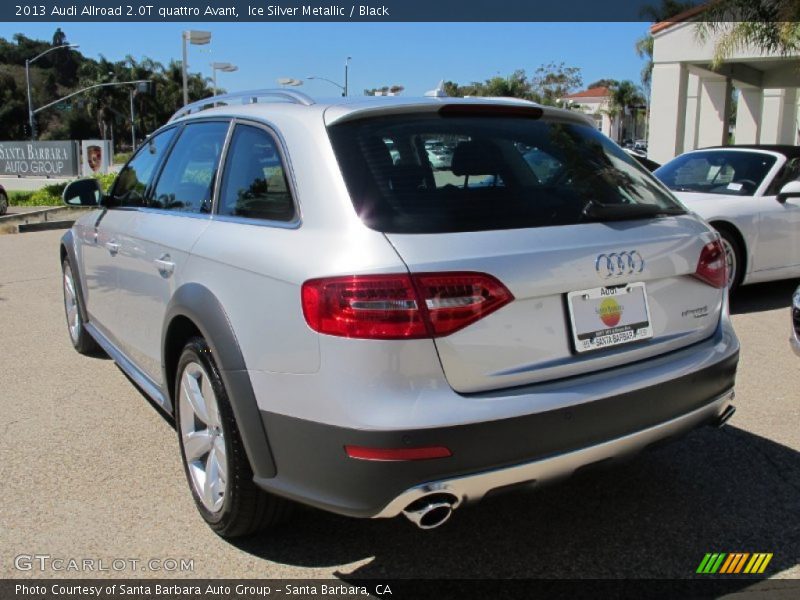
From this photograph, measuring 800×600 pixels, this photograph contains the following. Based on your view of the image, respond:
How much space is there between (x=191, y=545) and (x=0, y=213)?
19556 mm

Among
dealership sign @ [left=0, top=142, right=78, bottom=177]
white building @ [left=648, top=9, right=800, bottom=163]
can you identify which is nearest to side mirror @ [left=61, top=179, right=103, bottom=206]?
white building @ [left=648, top=9, right=800, bottom=163]

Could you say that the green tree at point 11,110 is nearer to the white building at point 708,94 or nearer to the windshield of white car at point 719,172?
the white building at point 708,94

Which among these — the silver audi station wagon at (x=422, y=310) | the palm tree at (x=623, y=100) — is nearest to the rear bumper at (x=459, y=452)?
the silver audi station wagon at (x=422, y=310)

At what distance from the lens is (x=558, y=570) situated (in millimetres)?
2744

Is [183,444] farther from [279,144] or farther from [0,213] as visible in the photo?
[0,213]

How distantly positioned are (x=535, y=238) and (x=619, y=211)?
17.8 inches

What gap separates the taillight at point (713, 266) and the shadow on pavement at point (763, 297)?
4.20 metres

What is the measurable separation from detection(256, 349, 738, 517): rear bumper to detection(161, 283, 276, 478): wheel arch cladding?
0.18 ft

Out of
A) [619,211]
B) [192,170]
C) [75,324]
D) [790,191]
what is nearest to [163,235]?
Answer: [192,170]

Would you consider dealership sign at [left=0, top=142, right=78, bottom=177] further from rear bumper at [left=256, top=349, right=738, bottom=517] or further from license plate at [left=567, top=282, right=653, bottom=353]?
license plate at [left=567, top=282, right=653, bottom=353]

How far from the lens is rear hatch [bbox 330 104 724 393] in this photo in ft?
7.55

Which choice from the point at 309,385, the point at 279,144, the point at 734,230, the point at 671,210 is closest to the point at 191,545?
the point at 309,385

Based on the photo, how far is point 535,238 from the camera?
242 centimetres

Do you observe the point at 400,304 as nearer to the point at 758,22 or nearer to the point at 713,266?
the point at 713,266
